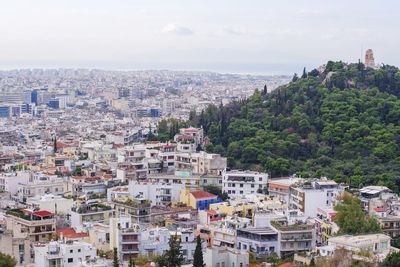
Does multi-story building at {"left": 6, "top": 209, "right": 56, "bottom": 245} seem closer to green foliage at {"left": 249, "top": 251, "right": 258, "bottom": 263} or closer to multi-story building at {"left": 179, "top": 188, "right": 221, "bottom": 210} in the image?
multi-story building at {"left": 179, "top": 188, "right": 221, "bottom": 210}

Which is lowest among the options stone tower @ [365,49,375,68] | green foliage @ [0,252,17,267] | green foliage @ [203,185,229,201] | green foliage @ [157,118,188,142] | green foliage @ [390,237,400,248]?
green foliage @ [203,185,229,201]

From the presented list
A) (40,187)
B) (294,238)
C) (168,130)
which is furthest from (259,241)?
(168,130)

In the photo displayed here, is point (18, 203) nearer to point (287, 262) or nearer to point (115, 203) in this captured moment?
point (115, 203)

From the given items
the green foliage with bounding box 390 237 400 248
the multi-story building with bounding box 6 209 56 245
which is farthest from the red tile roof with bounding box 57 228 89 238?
the green foliage with bounding box 390 237 400 248

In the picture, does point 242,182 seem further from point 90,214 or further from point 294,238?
point 294,238

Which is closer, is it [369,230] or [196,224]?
[369,230]

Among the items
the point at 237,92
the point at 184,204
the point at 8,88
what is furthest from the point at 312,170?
the point at 8,88
